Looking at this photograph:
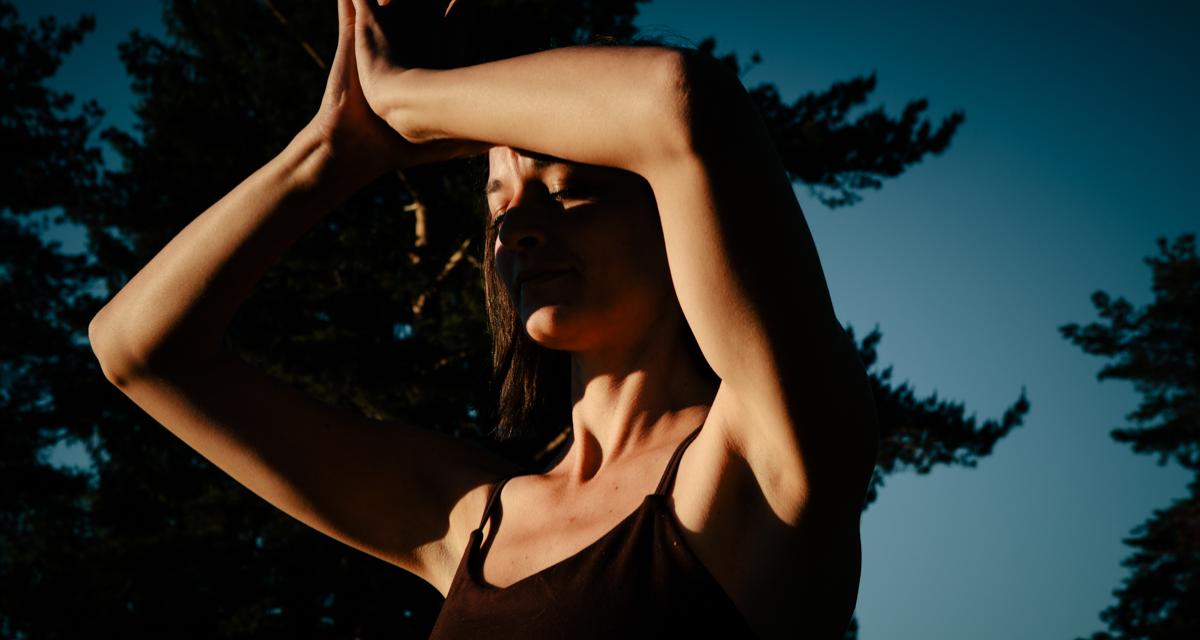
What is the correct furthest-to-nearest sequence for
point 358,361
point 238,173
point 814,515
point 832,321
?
1. point 238,173
2. point 358,361
3. point 814,515
4. point 832,321

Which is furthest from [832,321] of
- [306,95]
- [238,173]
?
[238,173]

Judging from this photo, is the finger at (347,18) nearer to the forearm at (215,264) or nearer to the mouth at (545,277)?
the forearm at (215,264)

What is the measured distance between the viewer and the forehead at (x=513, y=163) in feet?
5.24

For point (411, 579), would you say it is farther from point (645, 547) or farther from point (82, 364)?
point (645, 547)

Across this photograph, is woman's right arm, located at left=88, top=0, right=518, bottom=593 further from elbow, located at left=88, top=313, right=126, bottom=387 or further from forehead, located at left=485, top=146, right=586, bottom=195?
forehead, located at left=485, top=146, right=586, bottom=195

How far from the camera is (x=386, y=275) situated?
40.3 ft

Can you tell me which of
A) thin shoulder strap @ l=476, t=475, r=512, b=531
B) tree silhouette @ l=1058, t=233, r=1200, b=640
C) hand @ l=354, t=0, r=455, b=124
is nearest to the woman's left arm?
hand @ l=354, t=0, r=455, b=124

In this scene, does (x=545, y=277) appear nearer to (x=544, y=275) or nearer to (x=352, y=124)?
(x=544, y=275)

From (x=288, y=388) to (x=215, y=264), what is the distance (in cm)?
29

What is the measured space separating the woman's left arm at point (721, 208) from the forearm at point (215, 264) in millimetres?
414

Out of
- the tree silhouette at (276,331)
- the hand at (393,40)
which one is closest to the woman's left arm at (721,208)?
the hand at (393,40)

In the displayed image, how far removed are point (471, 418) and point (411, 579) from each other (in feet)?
7.07

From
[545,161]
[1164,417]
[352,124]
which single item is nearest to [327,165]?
[352,124]

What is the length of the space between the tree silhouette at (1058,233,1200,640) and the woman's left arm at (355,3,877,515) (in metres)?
24.2
